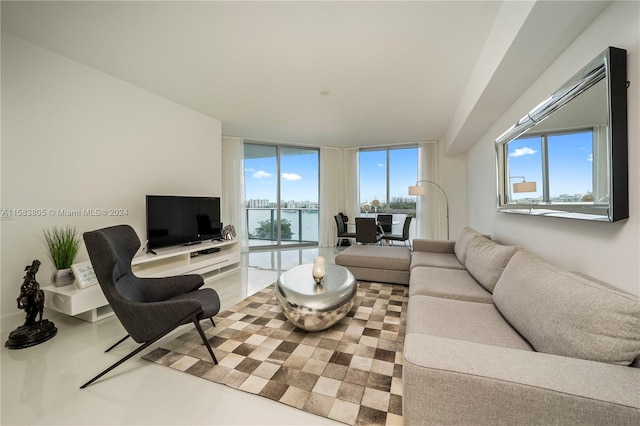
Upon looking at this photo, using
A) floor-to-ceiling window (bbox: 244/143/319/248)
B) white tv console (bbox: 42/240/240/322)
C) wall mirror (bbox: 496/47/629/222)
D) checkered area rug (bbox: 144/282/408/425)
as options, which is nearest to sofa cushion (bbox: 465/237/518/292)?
wall mirror (bbox: 496/47/629/222)

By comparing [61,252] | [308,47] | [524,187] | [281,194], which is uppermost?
[308,47]

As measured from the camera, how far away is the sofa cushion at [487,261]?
1.99 metres

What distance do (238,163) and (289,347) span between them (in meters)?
4.65

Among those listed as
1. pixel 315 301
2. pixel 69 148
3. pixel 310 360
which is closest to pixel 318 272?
pixel 315 301

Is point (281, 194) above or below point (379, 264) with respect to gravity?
above

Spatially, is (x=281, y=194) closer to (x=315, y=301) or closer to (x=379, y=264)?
(x=379, y=264)

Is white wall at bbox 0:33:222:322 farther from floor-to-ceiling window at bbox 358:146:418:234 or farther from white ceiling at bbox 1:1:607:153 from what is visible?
floor-to-ceiling window at bbox 358:146:418:234

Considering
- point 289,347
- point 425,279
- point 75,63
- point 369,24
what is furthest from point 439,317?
point 75,63

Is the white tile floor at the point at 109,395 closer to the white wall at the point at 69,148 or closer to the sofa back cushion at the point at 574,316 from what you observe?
the white wall at the point at 69,148

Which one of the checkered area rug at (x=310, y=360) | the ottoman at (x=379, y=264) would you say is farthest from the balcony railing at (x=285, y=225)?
the checkered area rug at (x=310, y=360)

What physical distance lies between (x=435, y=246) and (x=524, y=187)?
1.54 m

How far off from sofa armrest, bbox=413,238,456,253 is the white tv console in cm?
302

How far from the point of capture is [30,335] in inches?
80.7

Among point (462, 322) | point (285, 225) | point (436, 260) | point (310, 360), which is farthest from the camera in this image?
point (285, 225)
